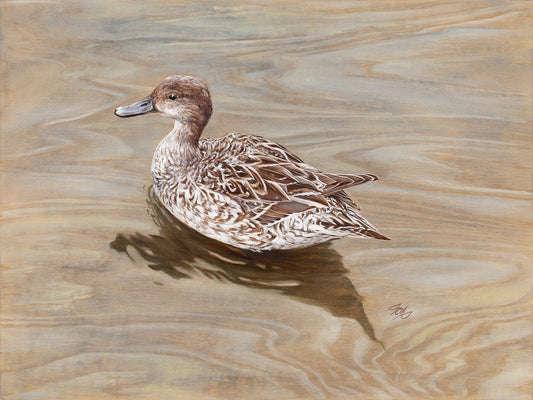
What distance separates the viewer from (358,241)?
4.81 feet

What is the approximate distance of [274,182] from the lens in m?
1.35

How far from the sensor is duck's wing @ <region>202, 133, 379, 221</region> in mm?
1323

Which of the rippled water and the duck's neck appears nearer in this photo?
the rippled water

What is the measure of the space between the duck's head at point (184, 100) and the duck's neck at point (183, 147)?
0.01m

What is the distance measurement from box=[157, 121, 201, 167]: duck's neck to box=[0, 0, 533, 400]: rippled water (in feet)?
0.37

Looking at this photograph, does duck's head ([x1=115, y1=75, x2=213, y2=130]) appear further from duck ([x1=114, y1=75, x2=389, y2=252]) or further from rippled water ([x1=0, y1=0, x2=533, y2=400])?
rippled water ([x1=0, y1=0, x2=533, y2=400])

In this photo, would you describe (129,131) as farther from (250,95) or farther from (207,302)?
(207,302)

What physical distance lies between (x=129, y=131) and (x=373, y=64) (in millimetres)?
676

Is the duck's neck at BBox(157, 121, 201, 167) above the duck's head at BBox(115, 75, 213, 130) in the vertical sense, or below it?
below

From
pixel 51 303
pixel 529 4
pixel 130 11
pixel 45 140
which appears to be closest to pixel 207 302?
pixel 51 303
